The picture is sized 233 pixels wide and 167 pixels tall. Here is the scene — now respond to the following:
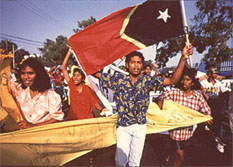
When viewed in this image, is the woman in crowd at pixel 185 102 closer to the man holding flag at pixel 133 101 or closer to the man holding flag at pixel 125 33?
the man holding flag at pixel 125 33

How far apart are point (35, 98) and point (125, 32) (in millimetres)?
1742

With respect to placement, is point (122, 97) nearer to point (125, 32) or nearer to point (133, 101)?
point (133, 101)

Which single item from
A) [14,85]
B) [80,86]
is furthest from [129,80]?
[14,85]

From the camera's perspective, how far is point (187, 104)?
3562 mm

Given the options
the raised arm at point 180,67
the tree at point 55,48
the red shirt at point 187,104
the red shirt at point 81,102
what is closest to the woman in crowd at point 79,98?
the red shirt at point 81,102

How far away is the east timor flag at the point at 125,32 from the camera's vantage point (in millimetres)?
3342

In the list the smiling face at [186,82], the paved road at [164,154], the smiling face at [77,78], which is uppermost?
the smiling face at [77,78]

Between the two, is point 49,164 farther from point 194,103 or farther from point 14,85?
point 194,103

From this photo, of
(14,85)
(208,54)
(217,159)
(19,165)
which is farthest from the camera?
(208,54)

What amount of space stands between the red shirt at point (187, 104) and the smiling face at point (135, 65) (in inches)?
44.7

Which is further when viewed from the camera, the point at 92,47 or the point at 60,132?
the point at 92,47

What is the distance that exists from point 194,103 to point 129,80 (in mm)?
1457

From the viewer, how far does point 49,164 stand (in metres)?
2.76

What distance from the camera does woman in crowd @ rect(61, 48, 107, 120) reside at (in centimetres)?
347
